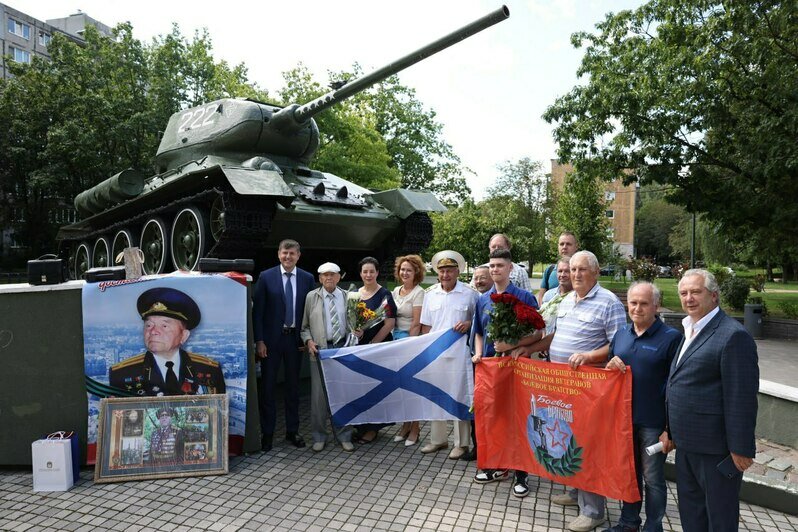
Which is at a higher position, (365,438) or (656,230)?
(656,230)

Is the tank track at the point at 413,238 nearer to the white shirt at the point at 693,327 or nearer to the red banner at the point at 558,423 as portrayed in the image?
the red banner at the point at 558,423

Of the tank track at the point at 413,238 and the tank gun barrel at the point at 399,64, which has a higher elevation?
the tank gun barrel at the point at 399,64

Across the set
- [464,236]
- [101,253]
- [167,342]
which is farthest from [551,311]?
[464,236]

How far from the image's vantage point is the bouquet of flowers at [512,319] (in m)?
4.39

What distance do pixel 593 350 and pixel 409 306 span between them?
2.26m

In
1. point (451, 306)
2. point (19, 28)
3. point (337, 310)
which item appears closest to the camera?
point (451, 306)

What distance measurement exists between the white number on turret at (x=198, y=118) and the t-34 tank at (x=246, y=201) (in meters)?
0.03

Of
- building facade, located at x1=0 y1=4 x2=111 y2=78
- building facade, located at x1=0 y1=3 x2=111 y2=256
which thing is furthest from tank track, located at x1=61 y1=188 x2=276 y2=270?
building facade, located at x1=0 y1=4 x2=111 y2=78

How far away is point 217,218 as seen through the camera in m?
9.27

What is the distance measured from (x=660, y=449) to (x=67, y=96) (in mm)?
35303

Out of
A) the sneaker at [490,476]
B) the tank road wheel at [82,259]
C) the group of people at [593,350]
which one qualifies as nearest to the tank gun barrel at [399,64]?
the group of people at [593,350]

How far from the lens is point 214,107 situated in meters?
11.2

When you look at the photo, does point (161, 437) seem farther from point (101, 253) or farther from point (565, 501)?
point (101, 253)

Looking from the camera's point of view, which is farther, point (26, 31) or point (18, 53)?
point (26, 31)
